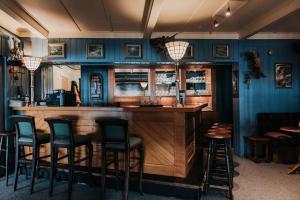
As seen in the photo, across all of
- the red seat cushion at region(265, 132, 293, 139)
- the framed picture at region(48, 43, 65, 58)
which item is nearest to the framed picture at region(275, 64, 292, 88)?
the red seat cushion at region(265, 132, 293, 139)

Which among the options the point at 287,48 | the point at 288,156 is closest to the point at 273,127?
the point at 288,156

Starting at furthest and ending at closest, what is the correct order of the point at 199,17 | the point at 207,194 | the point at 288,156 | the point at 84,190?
1. the point at 288,156
2. the point at 199,17
3. the point at 84,190
4. the point at 207,194

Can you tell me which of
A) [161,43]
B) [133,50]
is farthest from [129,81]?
[161,43]

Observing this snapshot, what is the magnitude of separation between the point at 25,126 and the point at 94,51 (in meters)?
2.57

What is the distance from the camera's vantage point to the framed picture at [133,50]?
5.64 metres

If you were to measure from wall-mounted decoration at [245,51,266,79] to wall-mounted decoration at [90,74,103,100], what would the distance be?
3.73m

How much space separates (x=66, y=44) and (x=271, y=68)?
4.82 metres

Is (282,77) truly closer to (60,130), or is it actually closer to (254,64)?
(254,64)

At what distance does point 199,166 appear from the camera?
403 centimetres

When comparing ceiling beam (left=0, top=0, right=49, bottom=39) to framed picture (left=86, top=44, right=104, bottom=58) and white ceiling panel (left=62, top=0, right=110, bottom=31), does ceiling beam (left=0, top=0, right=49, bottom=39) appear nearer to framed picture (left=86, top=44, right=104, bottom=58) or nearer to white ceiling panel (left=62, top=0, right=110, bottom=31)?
white ceiling panel (left=62, top=0, right=110, bottom=31)

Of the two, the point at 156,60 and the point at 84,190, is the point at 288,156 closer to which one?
the point at 156,60

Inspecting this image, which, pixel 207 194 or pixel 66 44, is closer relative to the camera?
pixel 207 194

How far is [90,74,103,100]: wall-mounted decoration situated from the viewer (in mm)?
6508

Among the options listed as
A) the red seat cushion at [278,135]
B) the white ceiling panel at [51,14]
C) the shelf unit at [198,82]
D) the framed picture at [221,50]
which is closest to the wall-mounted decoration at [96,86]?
the white ceiling panel at [51,14]
